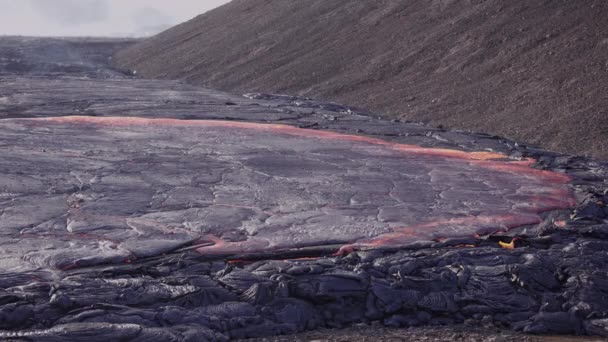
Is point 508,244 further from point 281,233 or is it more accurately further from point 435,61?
point 435,61

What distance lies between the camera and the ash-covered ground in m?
5.24

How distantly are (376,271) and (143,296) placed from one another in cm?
152

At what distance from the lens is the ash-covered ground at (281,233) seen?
17.2 feet

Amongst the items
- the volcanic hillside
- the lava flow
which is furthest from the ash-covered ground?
the volcanic hillside

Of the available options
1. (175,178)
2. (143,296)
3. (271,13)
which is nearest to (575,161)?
(175,178)

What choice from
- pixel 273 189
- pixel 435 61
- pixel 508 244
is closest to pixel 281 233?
pixel 273 189

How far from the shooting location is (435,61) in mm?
17828

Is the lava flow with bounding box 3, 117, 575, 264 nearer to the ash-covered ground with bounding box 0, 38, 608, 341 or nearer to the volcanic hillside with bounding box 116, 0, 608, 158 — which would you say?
the ash-covered ground with bounding box 0, 38, 608, 341

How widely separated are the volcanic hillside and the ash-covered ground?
269 centimetres

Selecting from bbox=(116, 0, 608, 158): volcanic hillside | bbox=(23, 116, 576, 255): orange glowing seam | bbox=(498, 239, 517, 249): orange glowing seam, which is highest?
bbox=(116, 0, 608, 158): volcanic hillside

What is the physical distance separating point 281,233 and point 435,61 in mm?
11849

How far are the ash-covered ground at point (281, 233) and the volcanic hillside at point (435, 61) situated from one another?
2.69 m

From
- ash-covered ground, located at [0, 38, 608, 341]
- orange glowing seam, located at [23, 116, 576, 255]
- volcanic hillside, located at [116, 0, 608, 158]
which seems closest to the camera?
ash-covered ground, located at [0, 38, 608, 341]

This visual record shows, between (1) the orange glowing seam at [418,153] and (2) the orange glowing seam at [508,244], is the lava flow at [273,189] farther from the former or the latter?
→ (2) the orange glowing seam at [508,244]
